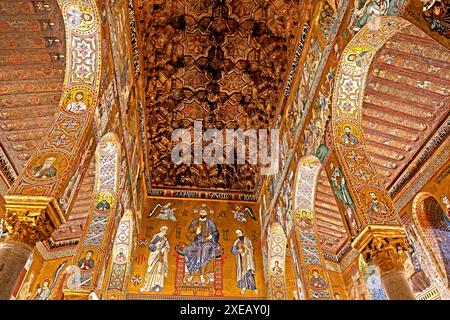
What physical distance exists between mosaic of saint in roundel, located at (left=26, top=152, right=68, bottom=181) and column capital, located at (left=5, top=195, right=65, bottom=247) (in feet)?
1.25

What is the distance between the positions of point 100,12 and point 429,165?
26.3ft

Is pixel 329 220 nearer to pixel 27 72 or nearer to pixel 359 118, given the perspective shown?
pixel 359 118

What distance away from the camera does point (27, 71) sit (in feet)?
27.2

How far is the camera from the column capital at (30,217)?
396cm

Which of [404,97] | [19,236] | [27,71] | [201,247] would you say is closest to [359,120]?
[404,97]

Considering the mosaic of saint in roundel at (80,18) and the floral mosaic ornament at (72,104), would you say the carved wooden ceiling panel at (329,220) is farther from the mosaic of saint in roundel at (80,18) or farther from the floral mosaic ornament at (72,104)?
the mosaic of saint in roundel at (80,18)

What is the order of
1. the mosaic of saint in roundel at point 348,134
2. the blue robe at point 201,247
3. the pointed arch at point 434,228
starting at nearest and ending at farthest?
the mosaic of saint in roundel at point 348,134 → the pointed arch at point 434,228 → the blue robe at point 201,247

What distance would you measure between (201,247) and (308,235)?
424 cm

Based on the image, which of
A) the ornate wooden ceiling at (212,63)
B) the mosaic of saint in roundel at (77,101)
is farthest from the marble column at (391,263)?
the ornate wooden ceiling at (212,63)

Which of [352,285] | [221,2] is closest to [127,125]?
[221,2]

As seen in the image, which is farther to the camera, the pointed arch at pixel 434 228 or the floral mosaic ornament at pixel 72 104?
the pointed arch at pixel 434 228

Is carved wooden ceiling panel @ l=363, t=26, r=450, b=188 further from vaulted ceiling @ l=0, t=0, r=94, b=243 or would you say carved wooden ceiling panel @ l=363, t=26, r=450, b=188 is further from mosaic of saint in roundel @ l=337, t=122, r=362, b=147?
vaulted ceiling @ l=0, t=0, r=94, b=243

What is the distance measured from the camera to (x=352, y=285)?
12.6 m

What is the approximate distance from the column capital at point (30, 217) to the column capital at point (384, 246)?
163 inches
